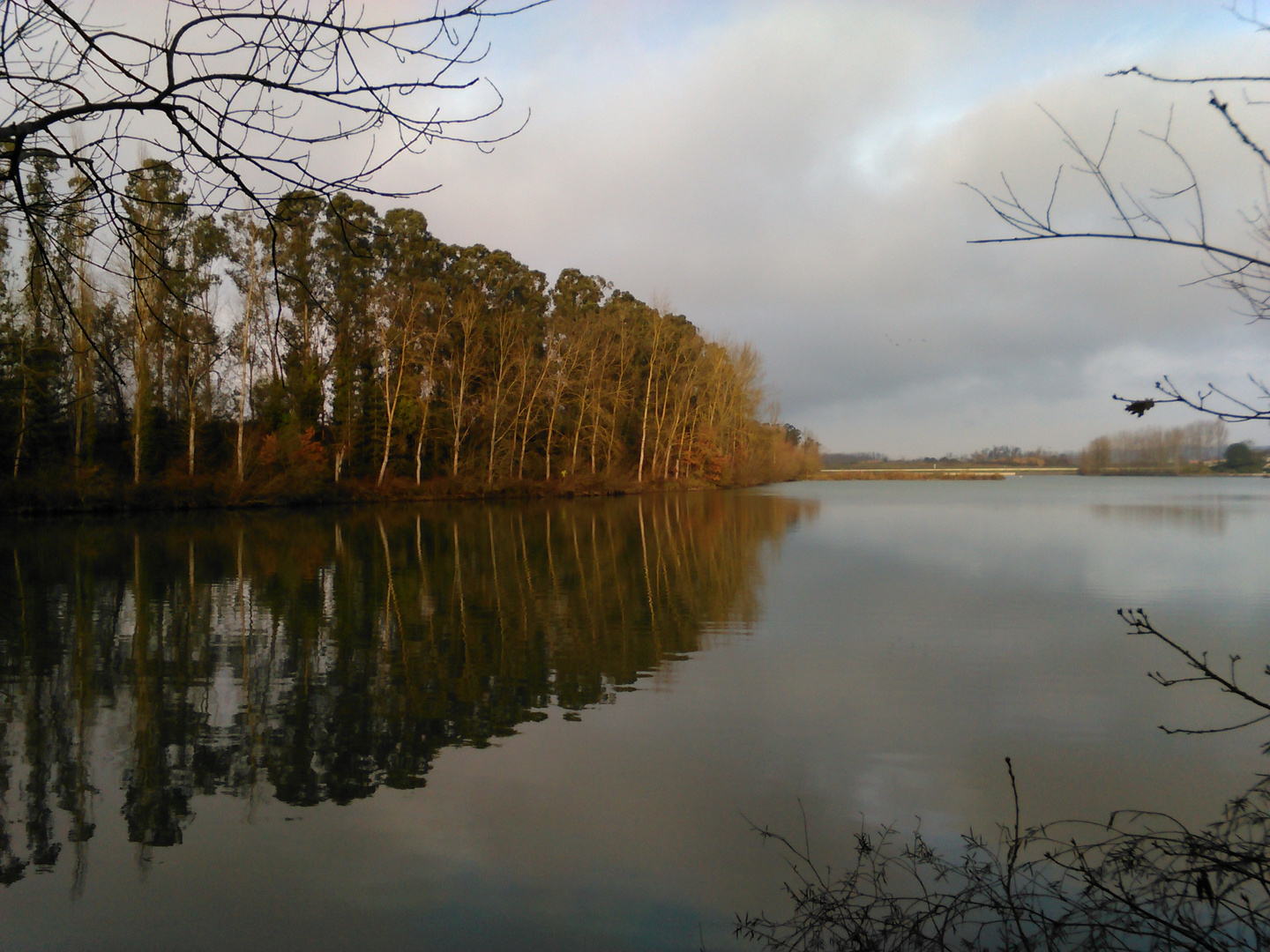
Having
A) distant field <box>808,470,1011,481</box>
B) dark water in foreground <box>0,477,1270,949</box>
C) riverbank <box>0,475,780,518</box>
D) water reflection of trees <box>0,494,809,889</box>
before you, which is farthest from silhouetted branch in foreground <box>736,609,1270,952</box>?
distant field <box>808,470,1011,481</box>

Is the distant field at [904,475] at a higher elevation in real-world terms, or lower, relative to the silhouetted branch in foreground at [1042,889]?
higher

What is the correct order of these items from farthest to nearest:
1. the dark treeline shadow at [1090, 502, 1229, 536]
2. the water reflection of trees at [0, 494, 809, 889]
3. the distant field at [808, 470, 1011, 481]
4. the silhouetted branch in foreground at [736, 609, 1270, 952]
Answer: the distant field at [808, 470, 1011, 481], the dark treeline shadow at [1090, 502, 1229, 536], the water reflection of trees at [0, 494, 809, 889], the silhouetted branch in foreground at [736, 609, 1270, 952]

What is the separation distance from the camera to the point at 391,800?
451 cm

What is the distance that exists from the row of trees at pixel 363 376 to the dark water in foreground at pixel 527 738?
11.3 m

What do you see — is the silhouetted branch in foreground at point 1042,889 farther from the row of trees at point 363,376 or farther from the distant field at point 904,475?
the distant field at point 904,475

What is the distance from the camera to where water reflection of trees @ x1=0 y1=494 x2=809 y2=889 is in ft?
15.7

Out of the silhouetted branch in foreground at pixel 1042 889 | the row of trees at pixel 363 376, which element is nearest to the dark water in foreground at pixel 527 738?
the silhouetted branch in foreground at pixel 1042 889

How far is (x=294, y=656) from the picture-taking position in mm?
7680

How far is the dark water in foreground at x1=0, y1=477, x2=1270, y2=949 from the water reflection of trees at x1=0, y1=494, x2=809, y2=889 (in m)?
0.04

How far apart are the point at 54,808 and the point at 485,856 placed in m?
2.30

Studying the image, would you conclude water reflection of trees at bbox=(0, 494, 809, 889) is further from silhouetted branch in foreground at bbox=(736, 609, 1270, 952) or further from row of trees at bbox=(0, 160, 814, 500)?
row of trees at bbox=(0, 160, 814, 500)

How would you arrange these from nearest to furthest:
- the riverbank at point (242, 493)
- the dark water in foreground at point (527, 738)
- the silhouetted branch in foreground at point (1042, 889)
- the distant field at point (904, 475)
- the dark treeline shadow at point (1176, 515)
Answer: the silhouetted branch in foreground at point (1042, 889), the dark water in foreground at point (527, 738), the dark treeline shadow at point (1176, 515), the riverbank at point (242, 493), the distant field at point (904, 475)

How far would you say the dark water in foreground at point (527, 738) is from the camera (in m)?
3.59

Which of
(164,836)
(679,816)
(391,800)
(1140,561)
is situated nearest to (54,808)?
(164,836)
